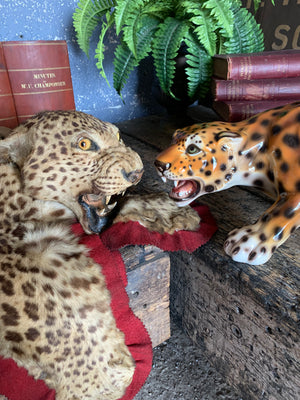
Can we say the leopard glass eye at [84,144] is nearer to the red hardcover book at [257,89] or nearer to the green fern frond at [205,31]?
the red hardcover book at [257,89]

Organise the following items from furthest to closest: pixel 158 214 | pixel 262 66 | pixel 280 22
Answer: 1. pixel 280 22
2. pixel 262 66
3. pixel 158 214

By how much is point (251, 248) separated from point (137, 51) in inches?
28.7

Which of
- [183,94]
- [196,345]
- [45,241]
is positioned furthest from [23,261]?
[183,94]

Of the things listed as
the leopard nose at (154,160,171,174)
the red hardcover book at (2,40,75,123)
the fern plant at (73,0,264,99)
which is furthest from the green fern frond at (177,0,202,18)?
the leopard nose at (154,160,171,174)

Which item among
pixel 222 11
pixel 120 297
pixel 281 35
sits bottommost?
pixel 120 297

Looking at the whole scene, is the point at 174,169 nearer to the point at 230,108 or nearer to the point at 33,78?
the point at 230,108

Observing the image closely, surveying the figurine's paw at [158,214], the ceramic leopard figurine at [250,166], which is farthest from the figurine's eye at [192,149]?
the figurine's paw at [158,214]

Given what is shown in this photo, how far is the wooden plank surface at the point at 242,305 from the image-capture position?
0.47m

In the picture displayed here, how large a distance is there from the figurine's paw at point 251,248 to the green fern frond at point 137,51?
68cm

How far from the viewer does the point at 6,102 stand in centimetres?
82

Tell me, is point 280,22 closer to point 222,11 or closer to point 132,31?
point 222,11

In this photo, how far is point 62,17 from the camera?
1.02 meters

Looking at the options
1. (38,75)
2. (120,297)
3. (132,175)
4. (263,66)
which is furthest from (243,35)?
(120,297)

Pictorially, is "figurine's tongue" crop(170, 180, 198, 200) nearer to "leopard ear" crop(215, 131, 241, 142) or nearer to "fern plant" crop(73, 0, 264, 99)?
"leopard ear" crop(215, 131, 241, 142)
